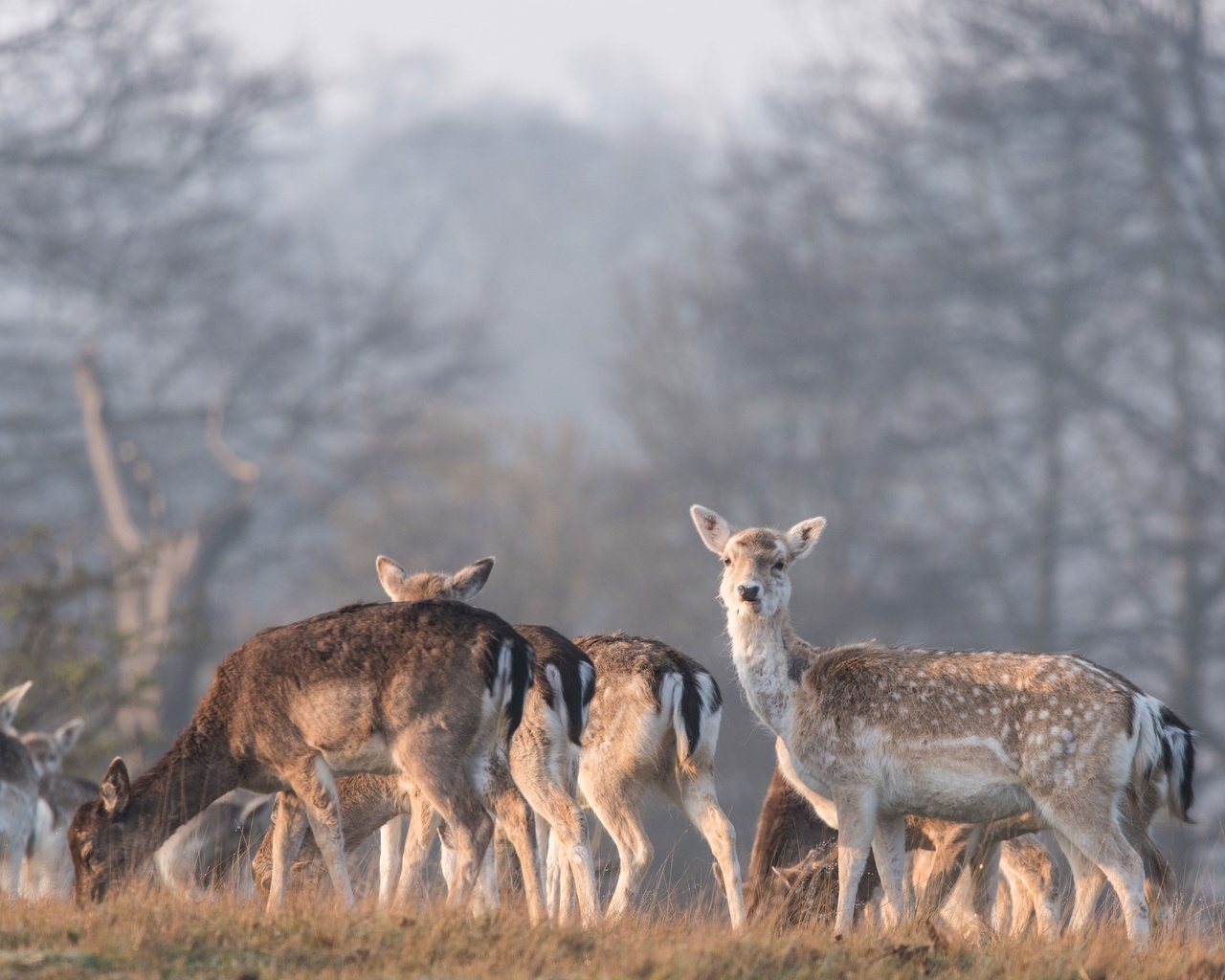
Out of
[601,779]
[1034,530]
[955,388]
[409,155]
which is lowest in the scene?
[601,779]

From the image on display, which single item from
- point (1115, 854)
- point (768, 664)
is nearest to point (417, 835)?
point (768, 664)

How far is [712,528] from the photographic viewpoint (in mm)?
A: 10031

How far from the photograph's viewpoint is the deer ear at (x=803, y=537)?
9.67 meters

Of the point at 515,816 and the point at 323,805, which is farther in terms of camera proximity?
the point at 515,816

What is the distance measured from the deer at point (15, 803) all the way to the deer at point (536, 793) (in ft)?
7.72

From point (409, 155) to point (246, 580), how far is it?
107ft

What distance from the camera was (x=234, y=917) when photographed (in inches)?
301

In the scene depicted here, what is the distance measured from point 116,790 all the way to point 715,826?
3047 millimetres

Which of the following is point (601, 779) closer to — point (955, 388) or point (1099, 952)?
point (1099, 952)

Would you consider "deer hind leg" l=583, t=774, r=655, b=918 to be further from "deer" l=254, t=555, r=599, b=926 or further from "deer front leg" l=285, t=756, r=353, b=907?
"deer front leg" l=285, t=756, r=353, b=907

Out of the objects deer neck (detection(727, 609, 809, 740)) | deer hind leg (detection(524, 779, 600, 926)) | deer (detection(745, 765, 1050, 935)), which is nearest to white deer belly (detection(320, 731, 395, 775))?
deer hind leg (detection(524, 779, 600, 926))

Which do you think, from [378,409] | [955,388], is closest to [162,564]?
[378,409]

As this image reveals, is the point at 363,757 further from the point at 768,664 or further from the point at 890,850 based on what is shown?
the point at 890,850

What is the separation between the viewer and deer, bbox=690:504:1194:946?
27.7 ft
